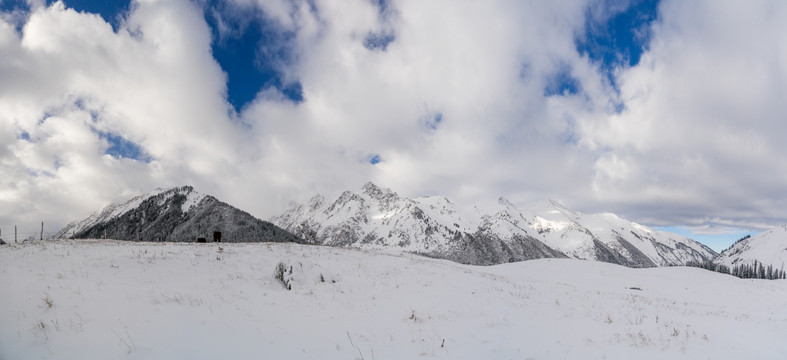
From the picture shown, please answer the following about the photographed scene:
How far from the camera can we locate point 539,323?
46.1ft

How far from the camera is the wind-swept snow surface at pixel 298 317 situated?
9523 mm

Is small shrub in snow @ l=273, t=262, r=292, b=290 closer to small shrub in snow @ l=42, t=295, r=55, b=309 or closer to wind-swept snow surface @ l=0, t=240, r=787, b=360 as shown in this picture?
wind-swept snow surface @ l=0, t=240, r=787, b=360

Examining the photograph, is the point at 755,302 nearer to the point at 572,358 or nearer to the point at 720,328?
the point at 720,328

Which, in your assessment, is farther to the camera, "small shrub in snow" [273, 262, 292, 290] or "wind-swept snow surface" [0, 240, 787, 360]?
"small shrub in snow" [273, 262, 292, 290]

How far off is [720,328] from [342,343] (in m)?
16.6

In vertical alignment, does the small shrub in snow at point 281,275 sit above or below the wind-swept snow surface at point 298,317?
above

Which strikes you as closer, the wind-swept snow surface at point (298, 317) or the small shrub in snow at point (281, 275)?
the wind-swept snow surface at point (298, 317)

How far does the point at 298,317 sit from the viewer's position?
12703 mm

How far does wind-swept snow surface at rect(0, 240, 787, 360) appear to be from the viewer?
952cm

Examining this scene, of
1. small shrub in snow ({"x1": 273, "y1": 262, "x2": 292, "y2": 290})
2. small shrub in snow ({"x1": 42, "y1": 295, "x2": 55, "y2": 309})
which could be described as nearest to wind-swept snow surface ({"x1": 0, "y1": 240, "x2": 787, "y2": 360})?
small shrub in snow ({"x1": 42, "y1": 295, "x2": 55, "y2": 309})

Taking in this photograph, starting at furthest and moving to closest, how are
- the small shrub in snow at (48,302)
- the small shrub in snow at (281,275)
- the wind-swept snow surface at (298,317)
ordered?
1. the small shrub in snow at (281,275)
2. the small shrub in snow at (48,302)
3. the wind-swept snow surface at (298,317)

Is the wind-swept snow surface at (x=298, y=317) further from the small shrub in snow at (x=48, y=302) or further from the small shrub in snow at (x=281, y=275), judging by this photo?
the small shrub in snow at (x=281, y=275)

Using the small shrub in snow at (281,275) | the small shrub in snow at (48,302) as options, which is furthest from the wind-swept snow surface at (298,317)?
the small shrub in snow at (281,275)

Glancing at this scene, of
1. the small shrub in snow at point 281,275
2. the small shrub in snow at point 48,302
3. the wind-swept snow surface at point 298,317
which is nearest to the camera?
the wind-swept snow surface at point 298,317
